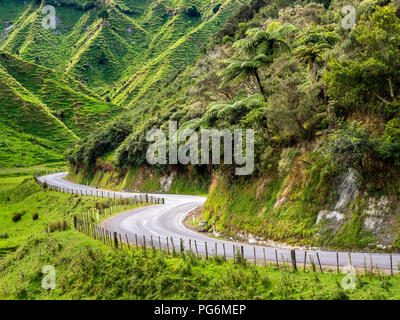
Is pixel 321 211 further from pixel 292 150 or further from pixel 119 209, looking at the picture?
pixel 119 209

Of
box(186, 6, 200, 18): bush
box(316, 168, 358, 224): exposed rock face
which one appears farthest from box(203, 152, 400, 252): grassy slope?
box(186, 6, 200, 18): bush

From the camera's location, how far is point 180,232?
963 inches

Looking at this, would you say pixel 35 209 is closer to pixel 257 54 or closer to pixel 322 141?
pixel 257 54

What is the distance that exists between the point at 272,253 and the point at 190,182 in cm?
2840

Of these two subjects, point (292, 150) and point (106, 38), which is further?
point (106, 38)

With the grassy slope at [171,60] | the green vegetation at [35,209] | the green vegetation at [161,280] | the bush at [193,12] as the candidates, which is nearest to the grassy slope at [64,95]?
the grassy slope at [171,60]

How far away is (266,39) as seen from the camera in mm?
26797

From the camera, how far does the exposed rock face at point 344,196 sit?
55.4ft

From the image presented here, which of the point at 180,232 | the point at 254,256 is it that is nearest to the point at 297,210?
the point at 254,256

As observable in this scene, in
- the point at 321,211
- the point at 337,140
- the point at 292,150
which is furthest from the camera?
the point at 292,150

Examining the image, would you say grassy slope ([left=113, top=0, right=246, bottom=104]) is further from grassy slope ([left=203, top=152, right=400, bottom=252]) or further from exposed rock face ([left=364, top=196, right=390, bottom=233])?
exposed rock face ([left=364, top=196, right=390, bottom=233])
